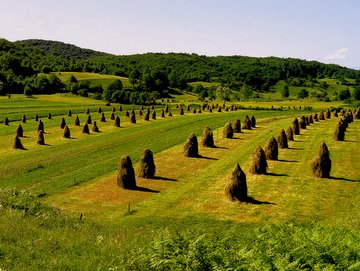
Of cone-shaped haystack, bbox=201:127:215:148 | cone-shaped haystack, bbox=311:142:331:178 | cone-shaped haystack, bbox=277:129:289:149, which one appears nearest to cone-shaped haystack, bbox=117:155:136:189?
cone-shaped haystack, bbox=311:142:331:178

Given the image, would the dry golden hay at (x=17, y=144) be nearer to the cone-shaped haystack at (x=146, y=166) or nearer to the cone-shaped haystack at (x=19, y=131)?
the cone-shaped haystack at (x=19, y=131)

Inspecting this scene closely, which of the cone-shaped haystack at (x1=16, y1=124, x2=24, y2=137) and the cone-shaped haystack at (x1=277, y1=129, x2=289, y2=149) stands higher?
the cone-shaped haystack at (x1=277, y1=129, x2=289, y2=149)

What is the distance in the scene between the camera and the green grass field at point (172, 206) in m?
9.40

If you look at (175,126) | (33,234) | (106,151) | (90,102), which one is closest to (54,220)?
(33,234)

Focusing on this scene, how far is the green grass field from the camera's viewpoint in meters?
9.40

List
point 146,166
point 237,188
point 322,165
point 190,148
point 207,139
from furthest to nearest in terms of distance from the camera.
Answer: point 207,139 < point 190,148 < point 146,166 < point 322,165 < point 237,188

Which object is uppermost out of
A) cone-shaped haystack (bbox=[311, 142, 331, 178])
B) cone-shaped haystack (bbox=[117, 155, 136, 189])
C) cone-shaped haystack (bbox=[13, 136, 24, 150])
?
cone-shaped haystack (bbox=[311, 142, 331, 178])

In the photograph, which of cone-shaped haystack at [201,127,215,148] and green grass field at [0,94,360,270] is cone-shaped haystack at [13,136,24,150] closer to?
green grass field at [0,94,360,270]

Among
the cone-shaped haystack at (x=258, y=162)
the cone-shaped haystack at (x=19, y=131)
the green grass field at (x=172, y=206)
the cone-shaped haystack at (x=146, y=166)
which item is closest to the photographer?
the green grass field at (x=172, y=206)

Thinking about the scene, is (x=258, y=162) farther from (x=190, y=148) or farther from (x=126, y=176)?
(x=126, y=176)

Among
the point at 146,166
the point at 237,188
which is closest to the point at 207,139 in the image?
the point at 146,166

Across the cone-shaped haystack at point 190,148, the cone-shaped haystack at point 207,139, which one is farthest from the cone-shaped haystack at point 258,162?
the cone-shaped haystack at point 207,139

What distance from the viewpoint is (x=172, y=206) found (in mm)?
26297

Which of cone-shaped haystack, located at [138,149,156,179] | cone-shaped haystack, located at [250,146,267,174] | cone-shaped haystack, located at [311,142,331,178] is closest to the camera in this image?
cone-shaped haystack, located at [311,142,331,178]
